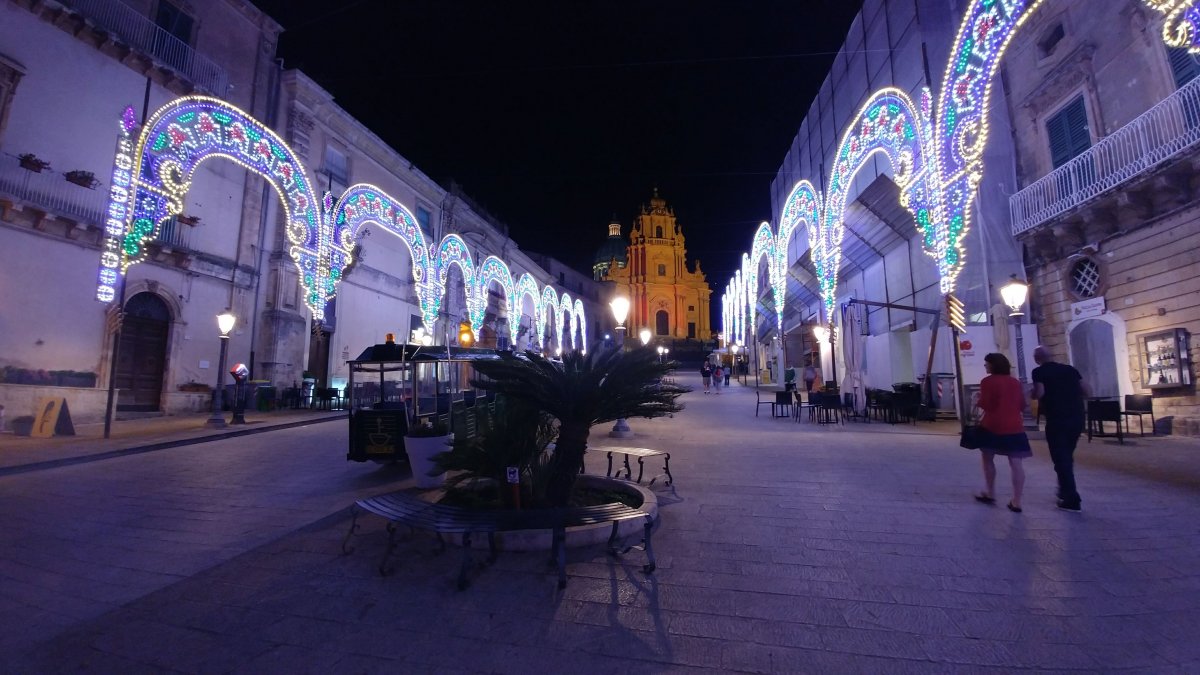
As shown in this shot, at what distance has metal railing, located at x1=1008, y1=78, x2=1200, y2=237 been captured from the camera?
867 cm

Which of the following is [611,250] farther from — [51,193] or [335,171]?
[51,193]

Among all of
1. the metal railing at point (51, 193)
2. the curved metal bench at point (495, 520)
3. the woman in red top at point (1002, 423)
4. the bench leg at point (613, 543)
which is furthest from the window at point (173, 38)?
the woman in red top at point (1002, 423)

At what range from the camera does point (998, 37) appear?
9.36 metres

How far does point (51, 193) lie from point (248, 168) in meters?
4.83

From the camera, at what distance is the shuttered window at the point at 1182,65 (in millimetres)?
9070

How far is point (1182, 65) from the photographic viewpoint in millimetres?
9312

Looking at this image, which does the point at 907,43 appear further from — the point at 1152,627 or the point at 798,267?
the point at 1152,627

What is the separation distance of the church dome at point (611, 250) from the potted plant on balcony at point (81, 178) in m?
70.4

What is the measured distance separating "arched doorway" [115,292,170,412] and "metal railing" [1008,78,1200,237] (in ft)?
83.3

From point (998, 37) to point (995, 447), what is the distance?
29.2 feet

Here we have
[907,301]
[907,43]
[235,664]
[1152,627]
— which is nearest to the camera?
[235,664]

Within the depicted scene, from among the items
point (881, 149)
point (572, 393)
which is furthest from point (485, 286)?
point (572, 393)

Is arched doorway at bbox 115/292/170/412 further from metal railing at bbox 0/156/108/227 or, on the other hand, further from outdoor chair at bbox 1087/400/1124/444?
outdoor chair at bbox 1087/400/1124/444

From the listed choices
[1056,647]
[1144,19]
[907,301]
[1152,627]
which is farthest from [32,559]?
[907,301]
